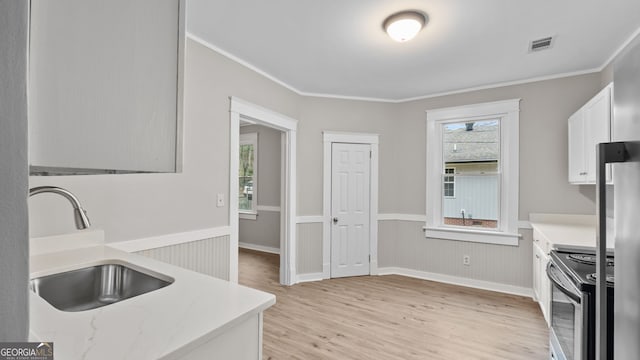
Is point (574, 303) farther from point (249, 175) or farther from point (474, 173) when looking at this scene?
point (249, 175)

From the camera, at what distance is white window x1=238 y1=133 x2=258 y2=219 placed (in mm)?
5816

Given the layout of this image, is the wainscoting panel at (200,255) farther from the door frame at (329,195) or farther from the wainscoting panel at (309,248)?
the door frame at (329,195)

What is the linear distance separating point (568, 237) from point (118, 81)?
10.1ft

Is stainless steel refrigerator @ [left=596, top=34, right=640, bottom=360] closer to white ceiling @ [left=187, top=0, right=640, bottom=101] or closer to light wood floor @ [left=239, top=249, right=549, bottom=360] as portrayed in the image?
white ceiling @ [left=187, top=0, right=640, bottom=101]

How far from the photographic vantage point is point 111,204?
6.59ft

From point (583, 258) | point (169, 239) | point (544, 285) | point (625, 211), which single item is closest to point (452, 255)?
point (544, 285)

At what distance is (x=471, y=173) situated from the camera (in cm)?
389

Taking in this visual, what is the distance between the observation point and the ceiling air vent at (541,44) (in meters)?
2.58

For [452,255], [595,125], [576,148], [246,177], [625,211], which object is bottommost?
[452,255]

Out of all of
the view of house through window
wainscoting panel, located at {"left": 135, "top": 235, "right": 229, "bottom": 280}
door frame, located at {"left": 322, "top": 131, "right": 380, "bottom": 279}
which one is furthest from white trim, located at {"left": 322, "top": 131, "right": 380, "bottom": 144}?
wainscoting panel, located at {"left": 135, "top": 235, "right": 229, "bottom": 280}

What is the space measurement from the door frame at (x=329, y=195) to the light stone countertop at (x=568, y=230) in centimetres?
189

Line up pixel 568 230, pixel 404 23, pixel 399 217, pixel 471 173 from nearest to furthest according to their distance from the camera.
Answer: pixel 404 23 → pixel 568 230 → pixel 471 173 → pixel 399 217

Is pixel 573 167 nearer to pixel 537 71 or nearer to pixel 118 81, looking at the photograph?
pixel 537 71

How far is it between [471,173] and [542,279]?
1528 mm
